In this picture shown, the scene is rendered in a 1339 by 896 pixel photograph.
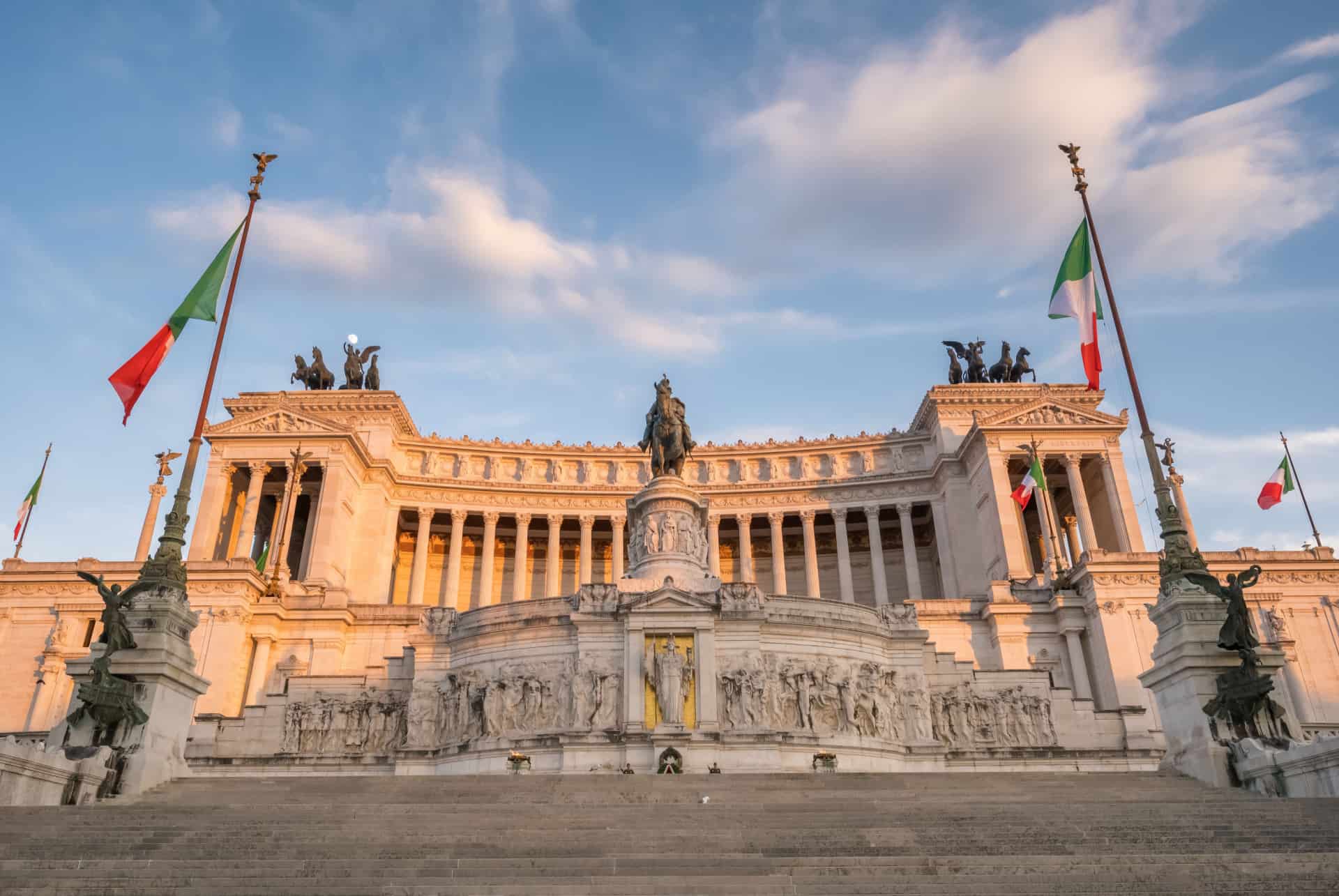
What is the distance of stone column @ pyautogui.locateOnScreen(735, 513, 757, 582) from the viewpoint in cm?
5944

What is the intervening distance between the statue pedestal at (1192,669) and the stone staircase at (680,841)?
1274 mm

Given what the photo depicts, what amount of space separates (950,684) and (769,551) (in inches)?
1473

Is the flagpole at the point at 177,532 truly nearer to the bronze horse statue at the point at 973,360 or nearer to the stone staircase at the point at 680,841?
the stone staircase at the point at 680,841

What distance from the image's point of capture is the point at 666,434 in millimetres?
32125

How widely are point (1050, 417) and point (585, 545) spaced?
29.5 meters

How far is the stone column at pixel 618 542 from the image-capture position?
2346 inches

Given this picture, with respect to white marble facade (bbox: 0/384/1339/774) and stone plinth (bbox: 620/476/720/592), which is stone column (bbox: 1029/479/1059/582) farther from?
stone plinth (bbox: 620/476/720/592)

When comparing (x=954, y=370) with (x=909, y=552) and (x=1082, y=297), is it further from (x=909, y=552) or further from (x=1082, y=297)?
(x=1082, y=297)

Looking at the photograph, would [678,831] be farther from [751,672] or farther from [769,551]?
[769,551]

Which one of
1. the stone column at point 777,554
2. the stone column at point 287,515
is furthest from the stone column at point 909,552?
the stone column at point 287,515

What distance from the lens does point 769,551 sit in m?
65.5

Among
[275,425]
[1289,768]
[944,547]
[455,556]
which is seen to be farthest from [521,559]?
[1289,768]

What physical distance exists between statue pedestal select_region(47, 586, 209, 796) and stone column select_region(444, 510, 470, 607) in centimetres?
4018

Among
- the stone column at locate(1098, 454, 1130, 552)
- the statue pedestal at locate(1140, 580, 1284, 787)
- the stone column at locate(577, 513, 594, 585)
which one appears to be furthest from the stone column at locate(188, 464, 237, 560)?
the stone column at locate(1098, 454, 1130, 552)
